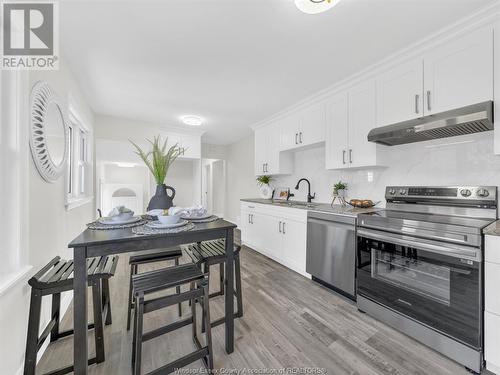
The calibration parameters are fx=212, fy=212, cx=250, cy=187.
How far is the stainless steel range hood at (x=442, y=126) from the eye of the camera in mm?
1562

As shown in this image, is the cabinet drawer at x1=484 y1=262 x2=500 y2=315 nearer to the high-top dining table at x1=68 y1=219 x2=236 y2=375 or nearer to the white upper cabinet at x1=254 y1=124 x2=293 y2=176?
the high-top dining table at x1=68 y1=219 x2=236 y2=375

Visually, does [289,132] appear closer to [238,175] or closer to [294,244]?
[294,244]

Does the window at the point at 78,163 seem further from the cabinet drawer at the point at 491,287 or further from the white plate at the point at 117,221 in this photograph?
the cabinet drawer at the point at 491,287

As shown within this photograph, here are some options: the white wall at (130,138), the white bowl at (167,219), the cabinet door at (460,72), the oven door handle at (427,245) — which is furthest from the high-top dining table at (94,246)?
the white wall at (130,138)

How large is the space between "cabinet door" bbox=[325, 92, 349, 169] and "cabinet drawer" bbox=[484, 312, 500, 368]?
5.65 ft

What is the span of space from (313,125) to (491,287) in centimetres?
243

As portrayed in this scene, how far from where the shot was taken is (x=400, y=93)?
6.97 feet

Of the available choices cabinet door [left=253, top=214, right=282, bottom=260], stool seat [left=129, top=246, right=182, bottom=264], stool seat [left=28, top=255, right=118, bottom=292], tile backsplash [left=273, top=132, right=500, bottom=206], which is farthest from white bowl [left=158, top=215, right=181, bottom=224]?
tile backsplash [left=273, top=132, right=500, bottom=206]

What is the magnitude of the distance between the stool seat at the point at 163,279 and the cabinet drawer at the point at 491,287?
1.82 meters

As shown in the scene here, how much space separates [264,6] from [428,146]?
2.03 m

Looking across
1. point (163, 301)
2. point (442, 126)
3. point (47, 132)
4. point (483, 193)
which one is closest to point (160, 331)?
point (163, 301)

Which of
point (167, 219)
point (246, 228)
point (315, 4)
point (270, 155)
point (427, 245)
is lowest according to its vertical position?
point (246, 228)

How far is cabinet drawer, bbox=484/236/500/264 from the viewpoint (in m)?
1.32

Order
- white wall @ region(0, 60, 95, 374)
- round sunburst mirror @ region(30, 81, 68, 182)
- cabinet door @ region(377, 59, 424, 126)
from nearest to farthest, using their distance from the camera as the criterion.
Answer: white wall @ region(0, 60, 95, 374) < round sunburst mirror @ region(30, 81, 68, 182) < cabinet door @ region(377, 59, 424, 126)
